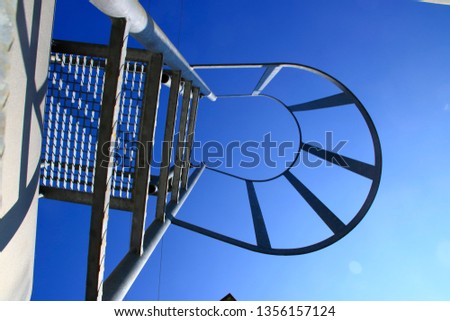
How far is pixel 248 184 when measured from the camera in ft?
41.7

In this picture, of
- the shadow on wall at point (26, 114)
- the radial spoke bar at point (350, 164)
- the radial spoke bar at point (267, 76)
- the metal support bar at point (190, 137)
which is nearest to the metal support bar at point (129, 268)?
the shadow on wall at point (26, 114)

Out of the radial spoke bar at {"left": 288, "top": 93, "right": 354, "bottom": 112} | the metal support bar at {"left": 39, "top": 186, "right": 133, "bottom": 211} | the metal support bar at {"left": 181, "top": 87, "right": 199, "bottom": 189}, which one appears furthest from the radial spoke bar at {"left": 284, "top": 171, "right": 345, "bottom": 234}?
the metal support bar at {"left": 39, "top": 186, "right": 133, "bottom": 211}

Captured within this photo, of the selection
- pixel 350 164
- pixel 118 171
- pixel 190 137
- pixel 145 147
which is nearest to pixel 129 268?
pixel 145 147

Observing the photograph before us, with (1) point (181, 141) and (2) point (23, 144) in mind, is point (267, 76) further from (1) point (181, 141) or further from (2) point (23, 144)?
(2) point (23, 144)

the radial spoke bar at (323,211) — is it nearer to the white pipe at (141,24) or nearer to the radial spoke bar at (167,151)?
the radial spoke bar at (167,151)

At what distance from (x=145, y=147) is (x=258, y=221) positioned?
421cm

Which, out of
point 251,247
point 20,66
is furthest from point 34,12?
point 251,247

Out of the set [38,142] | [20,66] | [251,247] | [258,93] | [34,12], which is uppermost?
[258,93]

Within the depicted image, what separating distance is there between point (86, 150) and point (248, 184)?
735 cm

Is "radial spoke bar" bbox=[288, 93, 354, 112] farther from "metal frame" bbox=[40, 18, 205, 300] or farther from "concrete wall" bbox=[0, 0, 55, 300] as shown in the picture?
"concrete wall" bbox=[0, 0, 55, 300]

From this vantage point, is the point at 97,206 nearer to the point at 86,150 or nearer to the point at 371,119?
the point at 86,150

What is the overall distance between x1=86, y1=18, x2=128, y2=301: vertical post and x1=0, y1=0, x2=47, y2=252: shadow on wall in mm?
852

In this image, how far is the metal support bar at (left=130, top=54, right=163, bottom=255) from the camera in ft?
15.8

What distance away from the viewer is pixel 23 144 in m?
3.75
